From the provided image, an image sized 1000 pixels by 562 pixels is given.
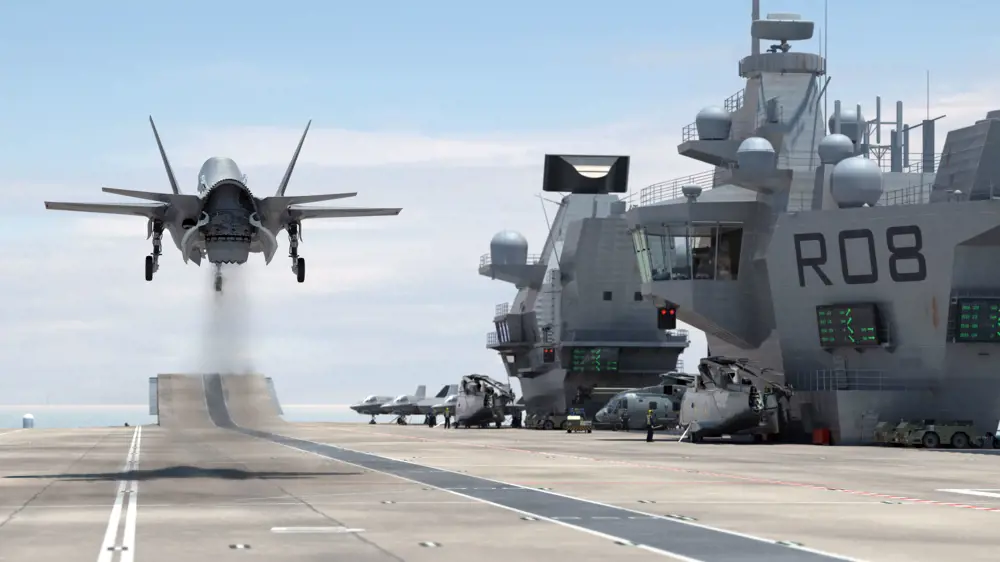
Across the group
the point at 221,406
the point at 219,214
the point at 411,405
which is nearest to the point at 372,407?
the point at 411,405

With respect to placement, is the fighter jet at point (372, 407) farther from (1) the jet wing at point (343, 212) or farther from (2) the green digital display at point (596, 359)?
(1) the jet wing at point (343, 212)

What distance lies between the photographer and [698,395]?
7675 centimetres

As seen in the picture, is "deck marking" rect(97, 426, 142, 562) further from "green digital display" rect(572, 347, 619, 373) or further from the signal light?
"green digital display" rect(572, 347, 619, 373)

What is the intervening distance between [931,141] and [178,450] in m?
50.4

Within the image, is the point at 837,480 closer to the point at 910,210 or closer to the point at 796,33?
the point at 910,210

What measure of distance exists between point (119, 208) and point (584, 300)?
73959mm

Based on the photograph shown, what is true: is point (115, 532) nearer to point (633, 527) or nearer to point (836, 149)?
point (633, 527)

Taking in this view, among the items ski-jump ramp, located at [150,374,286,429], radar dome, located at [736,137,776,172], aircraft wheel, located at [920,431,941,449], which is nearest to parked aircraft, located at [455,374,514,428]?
ski-jump ramp, located at [150,374,286,429]

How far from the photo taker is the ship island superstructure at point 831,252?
67562 millimetres

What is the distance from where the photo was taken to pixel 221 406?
94.4 m

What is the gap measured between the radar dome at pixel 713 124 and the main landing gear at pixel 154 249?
52.7m

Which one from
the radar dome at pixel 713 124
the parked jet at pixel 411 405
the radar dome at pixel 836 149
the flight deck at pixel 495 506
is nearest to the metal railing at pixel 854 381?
the radar dome at pixel 836 149

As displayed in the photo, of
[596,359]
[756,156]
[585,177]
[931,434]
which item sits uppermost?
[585,177]

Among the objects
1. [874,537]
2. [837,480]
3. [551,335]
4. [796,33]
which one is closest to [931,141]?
[796,33]
